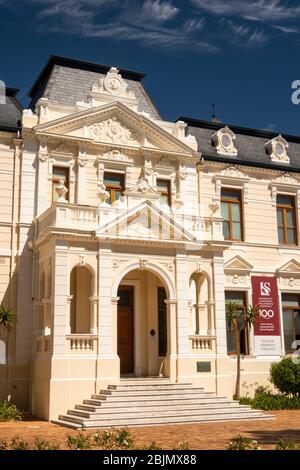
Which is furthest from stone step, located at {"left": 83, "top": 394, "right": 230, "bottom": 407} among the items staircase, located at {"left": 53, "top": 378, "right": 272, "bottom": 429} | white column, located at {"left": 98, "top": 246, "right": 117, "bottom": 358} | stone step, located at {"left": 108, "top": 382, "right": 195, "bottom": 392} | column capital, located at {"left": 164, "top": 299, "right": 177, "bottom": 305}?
column capital, located at {"left": 164, "top": 299, "right": 177, "bottom": 305}

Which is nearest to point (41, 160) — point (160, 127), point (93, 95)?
point (93, 95)

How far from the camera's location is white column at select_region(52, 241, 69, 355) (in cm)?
1906

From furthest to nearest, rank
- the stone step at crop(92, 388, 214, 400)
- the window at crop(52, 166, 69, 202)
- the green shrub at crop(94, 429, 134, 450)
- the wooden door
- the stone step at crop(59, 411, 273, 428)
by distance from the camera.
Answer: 1. the window at crop(52, 166, 69, 202)
2. the wooden door
3. the stone step at crop(92, 388, 214, 400)
4. the stone step at crop(59, 411, 273, 428)
5. the green shrub at crop(94, 429, 134, 450)

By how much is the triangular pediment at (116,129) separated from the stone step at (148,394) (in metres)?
10.1

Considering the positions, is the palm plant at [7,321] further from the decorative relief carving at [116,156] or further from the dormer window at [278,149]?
the dormer window at [278,149]

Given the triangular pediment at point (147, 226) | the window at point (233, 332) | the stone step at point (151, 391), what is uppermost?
the triangular pediment at point (147, 226)

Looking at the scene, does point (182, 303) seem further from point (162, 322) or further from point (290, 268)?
point (290, 268)

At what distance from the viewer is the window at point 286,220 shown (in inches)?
1075

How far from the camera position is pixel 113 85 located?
24.6 meters

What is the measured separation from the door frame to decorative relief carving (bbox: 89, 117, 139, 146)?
5.89m

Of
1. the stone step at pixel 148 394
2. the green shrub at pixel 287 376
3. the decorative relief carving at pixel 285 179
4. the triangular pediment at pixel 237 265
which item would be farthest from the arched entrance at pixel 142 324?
the decorative relief carving at pixel 285 179

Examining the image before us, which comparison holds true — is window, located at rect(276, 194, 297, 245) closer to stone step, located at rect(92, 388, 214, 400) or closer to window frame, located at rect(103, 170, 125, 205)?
window frame, located at rect(103, 170, 125, 205)

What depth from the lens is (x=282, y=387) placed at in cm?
2361
